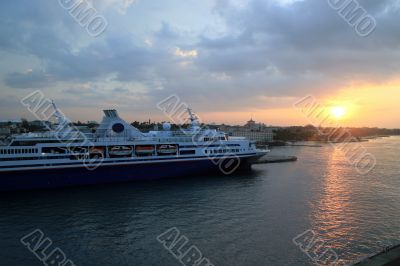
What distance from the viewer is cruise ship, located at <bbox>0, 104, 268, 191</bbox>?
96.5 feet

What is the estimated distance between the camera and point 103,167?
32312mm

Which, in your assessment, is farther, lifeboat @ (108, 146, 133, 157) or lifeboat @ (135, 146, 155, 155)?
lifeboat @ (135, 146, 155, 155)

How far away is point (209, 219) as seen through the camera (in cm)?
2025

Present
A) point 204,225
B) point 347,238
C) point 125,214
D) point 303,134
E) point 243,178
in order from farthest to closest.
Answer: point 303,134 → point 243,178 → point 125,214 → point 204,225 → point 347,238

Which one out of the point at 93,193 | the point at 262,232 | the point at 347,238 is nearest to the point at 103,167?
the point at 93,193

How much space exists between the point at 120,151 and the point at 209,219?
632 inches

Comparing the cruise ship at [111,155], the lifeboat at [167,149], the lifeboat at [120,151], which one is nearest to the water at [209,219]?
the cruise ship at [111,155]

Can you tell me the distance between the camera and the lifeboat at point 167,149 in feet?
118

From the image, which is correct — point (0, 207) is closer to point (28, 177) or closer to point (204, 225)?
point (28, 177)

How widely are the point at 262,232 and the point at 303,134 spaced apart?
5954 inches

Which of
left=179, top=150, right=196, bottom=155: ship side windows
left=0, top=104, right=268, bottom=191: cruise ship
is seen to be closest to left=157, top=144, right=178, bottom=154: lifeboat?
left=0, top=104, right=268, bottom=191: cruise ship

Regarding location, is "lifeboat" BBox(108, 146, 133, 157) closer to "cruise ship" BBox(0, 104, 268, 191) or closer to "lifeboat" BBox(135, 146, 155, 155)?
"cruise ship" BBox(0, 104, 268, 191)

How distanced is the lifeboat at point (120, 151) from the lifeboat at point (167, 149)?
2.93 m

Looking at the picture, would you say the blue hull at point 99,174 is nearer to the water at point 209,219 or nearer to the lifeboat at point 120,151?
the lifeboat at point 120,151
